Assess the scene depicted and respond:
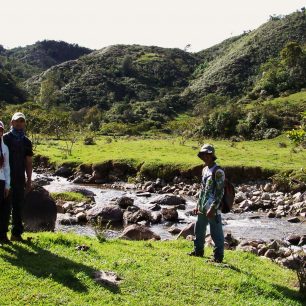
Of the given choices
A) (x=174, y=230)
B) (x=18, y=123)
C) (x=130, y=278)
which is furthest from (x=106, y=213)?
(x=130, y=278)

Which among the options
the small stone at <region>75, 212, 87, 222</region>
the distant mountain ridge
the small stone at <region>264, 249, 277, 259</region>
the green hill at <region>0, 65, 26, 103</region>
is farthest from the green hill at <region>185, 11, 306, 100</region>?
the small stone at <region>264, 249, 277, 259</region>

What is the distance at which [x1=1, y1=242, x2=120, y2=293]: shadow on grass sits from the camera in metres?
9.29

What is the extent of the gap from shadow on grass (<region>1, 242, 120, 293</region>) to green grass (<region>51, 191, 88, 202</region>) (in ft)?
63.2

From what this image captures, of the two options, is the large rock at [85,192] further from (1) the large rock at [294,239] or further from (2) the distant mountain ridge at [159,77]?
(2) the distant mountain ridge at [159,77]

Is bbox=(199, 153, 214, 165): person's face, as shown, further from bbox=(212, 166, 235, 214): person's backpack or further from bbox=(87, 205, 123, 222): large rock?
bbox=(87, 205, 123, 222): large rock

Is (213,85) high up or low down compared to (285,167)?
up

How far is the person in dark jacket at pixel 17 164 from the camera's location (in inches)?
441

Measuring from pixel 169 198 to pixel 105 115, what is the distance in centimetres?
7952

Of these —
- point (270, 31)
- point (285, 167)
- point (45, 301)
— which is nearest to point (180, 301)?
point (45, 301)

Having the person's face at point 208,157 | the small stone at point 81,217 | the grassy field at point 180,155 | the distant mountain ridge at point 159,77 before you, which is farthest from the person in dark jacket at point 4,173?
the distant mountain ridge at point 159,77

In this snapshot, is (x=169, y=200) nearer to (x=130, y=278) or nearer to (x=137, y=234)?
(x=137, y=234)

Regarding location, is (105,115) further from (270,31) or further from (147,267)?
(147,267)

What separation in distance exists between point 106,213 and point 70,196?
737 cm

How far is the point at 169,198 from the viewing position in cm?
3028
